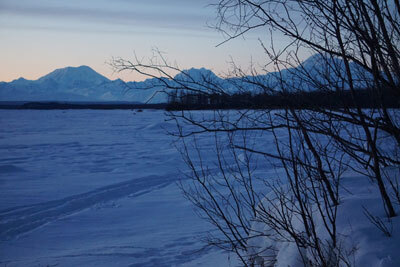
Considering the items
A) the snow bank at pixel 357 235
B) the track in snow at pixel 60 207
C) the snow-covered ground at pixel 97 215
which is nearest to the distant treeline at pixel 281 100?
the snow-covered ground at pixel 97 215

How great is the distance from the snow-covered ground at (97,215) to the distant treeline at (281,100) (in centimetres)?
39

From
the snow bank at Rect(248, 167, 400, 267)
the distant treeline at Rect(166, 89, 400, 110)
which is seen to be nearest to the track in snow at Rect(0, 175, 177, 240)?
the distant treeline at Rect(166, 89, 400, 110)

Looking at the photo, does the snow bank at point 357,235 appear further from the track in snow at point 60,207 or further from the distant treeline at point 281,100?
the track in snow at point 60,207

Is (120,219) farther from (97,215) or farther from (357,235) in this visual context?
(357,235)

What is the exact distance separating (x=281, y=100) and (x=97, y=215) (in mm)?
5946

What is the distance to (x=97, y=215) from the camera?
23.9ft

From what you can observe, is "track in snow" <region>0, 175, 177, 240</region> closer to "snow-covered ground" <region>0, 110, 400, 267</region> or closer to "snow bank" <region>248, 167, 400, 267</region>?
"snow-covered ground" <region>0, 110, 400, 267</region>

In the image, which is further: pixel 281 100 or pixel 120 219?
pixel 120 219

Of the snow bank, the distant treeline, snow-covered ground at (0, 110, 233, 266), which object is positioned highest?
the distant treeline

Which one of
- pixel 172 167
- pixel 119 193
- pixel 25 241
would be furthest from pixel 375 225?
pixel 172 167

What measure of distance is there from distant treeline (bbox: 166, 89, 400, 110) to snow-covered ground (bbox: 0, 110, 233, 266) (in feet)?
1.28

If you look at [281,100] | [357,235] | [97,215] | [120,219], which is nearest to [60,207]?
[97,215]

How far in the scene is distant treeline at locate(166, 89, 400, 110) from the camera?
8.11ft

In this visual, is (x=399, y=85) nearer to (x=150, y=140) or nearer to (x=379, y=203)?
(x=379, y=203)
